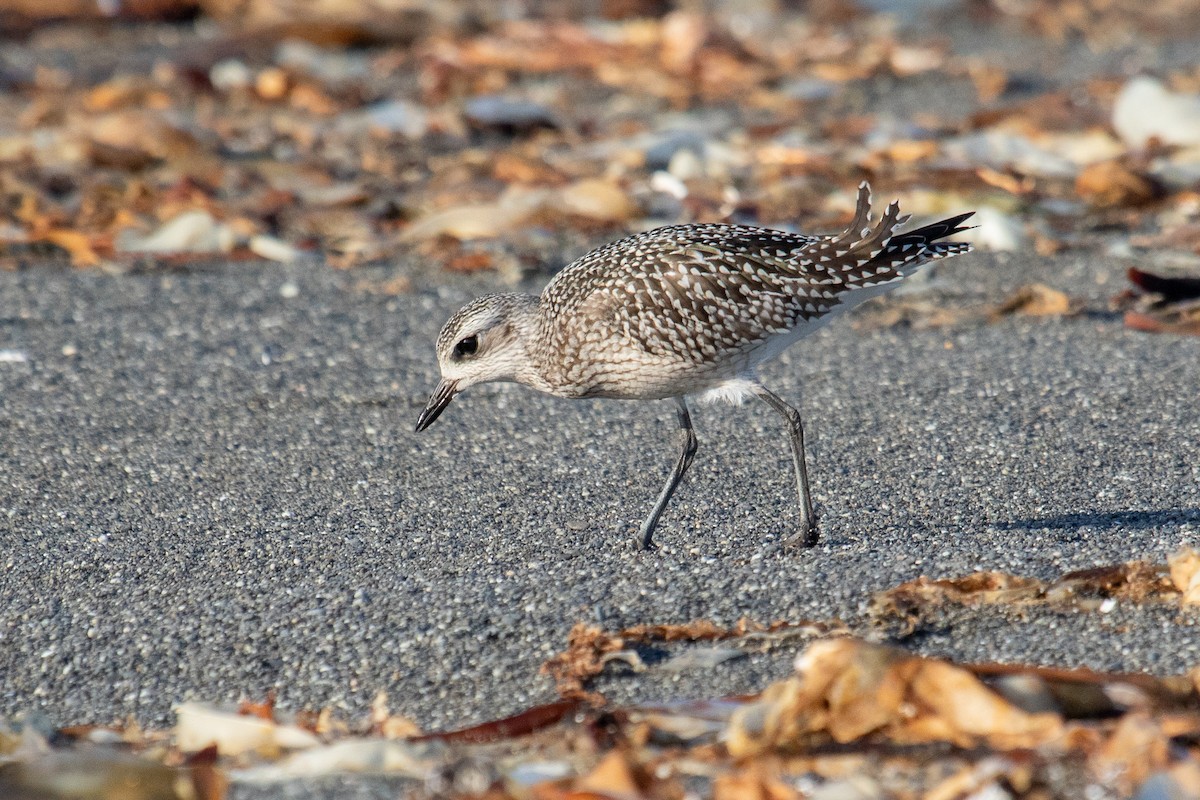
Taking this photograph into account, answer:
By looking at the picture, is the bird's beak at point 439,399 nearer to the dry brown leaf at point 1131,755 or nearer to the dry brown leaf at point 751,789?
the dry brown leaf at point 751,789

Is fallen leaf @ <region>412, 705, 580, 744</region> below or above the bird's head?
below

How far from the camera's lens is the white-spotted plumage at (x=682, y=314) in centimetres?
472

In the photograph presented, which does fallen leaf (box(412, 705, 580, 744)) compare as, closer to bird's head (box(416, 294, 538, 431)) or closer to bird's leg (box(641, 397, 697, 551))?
bird's leg (box(641, 397, 697, 551))

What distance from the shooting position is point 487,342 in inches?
196

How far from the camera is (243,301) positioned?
25.2 feet

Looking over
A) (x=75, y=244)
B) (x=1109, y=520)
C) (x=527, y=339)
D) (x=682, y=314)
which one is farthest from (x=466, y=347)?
(x=75, y=244)

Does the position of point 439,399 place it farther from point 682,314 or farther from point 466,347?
point 682,314

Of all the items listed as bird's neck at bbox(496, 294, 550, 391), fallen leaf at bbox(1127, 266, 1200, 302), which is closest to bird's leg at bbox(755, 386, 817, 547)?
bird's neck at bbox(496, 294, 550, 391)

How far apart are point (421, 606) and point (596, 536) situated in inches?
32.4

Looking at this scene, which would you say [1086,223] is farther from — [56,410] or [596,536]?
[56,410]

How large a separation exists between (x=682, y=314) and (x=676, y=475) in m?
0.56

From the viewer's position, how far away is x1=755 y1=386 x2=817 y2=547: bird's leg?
461 cm

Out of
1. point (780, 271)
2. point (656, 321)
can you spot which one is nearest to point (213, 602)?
point (656, 321)

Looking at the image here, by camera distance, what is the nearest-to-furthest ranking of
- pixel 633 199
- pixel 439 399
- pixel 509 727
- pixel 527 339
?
pixel 509 727 → pixel 527 339 → pixel 439 399 → pixel 633 199
